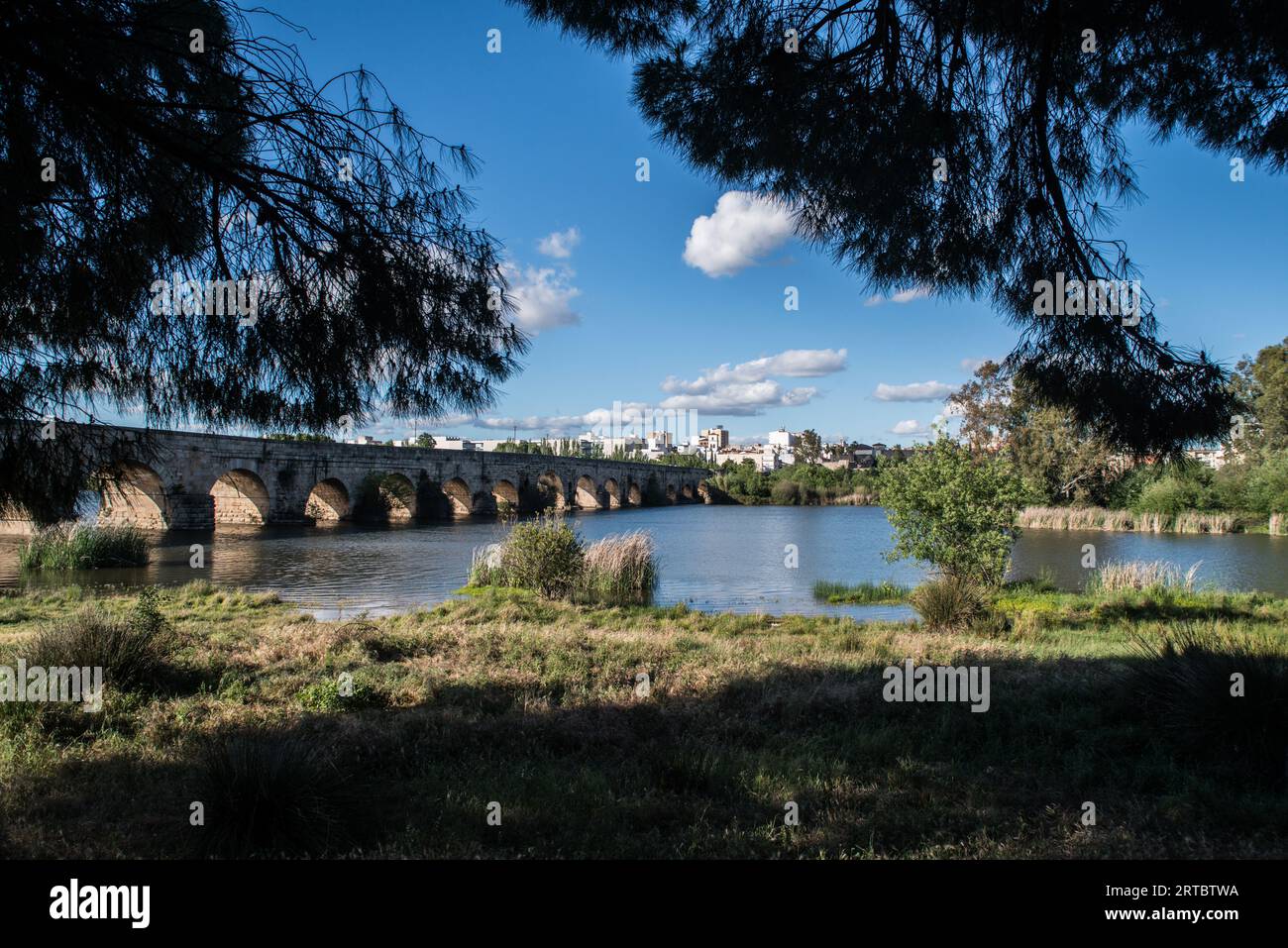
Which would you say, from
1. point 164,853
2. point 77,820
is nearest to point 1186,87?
point 164,853

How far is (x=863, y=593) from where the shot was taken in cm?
1622

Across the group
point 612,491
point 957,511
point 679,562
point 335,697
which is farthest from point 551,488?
point 335,697

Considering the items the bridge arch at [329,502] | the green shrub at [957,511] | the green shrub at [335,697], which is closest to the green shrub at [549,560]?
the green shrub at [957,511]

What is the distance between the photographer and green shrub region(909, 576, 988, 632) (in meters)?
11.0

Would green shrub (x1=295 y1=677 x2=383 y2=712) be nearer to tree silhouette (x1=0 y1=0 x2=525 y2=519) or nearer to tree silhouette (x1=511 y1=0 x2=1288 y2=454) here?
tree silhouette (x1=0 y1=0 x2=525 y2=519)

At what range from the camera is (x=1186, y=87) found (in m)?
4.57

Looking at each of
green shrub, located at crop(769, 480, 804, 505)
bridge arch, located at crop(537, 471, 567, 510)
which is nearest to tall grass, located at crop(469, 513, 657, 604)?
bridge arch, located at crop(537, 471, 567, 510)

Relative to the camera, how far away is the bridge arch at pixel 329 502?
38844 millimetres

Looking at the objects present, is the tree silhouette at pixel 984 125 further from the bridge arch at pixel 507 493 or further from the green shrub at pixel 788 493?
the green shrub at pixel 788 493

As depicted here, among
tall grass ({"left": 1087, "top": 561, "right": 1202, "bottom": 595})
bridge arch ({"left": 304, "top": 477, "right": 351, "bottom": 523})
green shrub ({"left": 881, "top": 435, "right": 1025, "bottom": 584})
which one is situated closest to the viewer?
green shrub ({"left": 881, "top": 435, "right": 1025, "bottom": 584})

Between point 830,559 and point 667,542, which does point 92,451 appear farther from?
point 667,542

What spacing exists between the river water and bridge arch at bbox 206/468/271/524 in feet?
5.50

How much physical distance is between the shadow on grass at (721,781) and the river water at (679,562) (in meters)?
8.73
